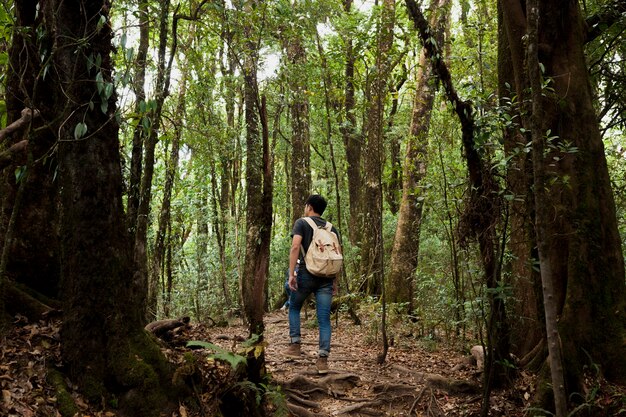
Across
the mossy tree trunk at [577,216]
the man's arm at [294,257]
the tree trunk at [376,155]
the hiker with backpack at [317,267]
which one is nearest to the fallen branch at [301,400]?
the hiker with backpack at [317,267]

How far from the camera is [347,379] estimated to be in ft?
22.0

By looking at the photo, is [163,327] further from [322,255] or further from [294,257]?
[322,255]

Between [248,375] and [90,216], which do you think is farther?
[248,375]

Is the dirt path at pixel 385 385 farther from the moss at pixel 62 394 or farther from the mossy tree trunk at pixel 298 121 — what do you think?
the mossy tree trunk at pixel 298 121

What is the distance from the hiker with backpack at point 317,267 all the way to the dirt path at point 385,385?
478 mm

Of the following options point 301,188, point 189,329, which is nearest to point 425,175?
point 301,188

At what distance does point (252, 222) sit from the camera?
36.9ft

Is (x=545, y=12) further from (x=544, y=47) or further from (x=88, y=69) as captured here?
(x=88, y=69)

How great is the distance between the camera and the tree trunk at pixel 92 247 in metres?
3.97

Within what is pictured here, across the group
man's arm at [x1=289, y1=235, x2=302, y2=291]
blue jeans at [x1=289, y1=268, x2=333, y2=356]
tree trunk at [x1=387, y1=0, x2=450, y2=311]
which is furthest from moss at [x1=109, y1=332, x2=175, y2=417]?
tree trunk at [x1=387, y1=0, x2=450, y2=311]

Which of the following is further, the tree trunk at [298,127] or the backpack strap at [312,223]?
the tree trunk at [298,127]

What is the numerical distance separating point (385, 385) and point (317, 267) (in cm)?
177

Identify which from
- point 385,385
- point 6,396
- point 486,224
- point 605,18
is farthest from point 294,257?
point 605,18

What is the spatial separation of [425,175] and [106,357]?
29.4 feet
